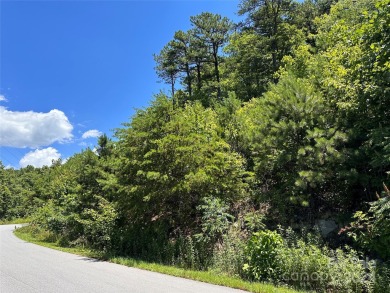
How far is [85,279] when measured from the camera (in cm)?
885

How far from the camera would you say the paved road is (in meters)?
7.64

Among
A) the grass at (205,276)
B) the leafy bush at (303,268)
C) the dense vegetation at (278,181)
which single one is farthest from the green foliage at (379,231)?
the grass at (205,276)

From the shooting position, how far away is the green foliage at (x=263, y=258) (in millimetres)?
8492

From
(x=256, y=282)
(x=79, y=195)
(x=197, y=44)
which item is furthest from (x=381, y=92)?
(x=197, y=44)

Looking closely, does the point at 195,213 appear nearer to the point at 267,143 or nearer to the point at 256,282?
the point at 267,143

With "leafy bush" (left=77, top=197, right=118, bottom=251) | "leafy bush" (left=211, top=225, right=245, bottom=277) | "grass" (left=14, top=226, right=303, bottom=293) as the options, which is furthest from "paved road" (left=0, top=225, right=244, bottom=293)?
"leafy bush" (left=77, top=197, right=118, bottom=251)

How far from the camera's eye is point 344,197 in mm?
11070

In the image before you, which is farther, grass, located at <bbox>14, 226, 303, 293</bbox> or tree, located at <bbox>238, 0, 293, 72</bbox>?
tree, located at <bbox>238, 0, 293, 72</bbox>

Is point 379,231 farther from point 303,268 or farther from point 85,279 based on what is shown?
point 85,279

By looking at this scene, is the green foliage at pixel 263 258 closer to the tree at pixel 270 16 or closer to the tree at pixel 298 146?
the tree at pixel 298 146

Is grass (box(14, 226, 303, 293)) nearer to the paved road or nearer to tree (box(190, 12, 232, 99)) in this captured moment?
the paved road

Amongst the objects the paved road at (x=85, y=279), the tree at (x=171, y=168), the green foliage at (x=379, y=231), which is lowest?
the paved road at (x=85, y=279)

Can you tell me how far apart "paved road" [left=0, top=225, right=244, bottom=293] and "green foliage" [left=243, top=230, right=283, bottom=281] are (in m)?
1.41

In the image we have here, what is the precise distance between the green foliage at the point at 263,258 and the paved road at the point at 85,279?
4.63ft
